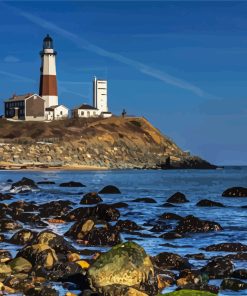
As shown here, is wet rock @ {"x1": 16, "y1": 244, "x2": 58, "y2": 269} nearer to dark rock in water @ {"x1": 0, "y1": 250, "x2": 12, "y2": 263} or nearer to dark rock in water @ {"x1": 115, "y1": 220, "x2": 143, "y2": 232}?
dark rock in water @ {"x1": 0, "y1": 250, "x2": 12, "y2": 263}

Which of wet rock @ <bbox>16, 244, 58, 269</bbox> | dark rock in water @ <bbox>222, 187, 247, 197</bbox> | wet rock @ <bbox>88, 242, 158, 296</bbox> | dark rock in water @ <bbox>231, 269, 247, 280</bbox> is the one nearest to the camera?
wet rock @ <bbox>88, 242, 158, 296</bbox>

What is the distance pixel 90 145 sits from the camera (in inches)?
5320

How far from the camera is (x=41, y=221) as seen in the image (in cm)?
2484

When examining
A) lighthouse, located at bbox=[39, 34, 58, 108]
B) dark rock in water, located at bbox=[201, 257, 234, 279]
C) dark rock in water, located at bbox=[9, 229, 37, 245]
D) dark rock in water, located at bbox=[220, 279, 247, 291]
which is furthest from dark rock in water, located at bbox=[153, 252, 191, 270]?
lighthouse, located at bbox=[39, 34, 58, 108]

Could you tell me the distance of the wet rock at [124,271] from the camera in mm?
12188

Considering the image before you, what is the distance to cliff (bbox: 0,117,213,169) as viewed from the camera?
12382 centimetres

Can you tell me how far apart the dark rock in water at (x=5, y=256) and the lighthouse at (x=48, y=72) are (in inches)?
4635

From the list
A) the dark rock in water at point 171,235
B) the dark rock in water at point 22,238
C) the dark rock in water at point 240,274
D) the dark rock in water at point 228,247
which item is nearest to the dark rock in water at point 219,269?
the dark rock in water at point 240,274

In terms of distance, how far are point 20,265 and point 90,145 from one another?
397 ft

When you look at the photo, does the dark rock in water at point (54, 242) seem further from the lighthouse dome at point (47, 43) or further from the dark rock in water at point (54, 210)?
the lighthouse dome at point (47, 43)

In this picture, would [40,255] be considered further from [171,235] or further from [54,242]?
[171,235]

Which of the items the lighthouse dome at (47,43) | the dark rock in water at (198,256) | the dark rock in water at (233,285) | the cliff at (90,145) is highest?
the lighthouse dome at (47,43)

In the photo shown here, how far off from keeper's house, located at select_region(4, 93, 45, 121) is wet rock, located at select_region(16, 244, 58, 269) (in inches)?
4709

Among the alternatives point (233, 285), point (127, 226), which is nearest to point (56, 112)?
point (127, 226)
